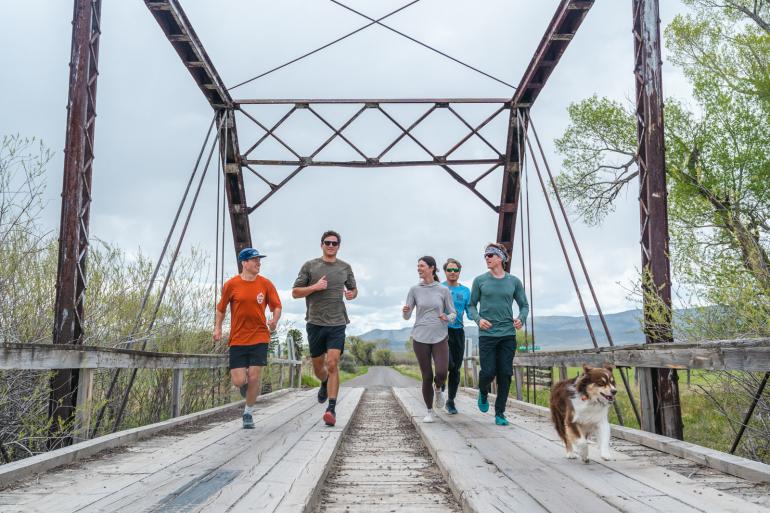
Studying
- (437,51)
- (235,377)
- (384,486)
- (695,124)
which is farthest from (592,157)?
(384,486)

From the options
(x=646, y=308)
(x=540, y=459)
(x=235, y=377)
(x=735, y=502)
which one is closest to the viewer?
(x=735, y=502)

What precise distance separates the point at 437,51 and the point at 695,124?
10956 mm

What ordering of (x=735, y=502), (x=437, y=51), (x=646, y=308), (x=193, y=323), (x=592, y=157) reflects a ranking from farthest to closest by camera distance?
1. (x=592, y=157)
2. (x=437, y=51)
3. (x=193, y=323)
4. (x=646, y=308)
5. (x=735, y=502)

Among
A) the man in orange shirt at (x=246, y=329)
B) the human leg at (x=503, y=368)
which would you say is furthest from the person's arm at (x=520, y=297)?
the man in orange shirt at (x=246, y=329)

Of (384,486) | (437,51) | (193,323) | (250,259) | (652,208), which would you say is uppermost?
(437,51)

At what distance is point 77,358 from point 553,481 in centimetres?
378

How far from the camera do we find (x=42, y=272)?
7125 mm

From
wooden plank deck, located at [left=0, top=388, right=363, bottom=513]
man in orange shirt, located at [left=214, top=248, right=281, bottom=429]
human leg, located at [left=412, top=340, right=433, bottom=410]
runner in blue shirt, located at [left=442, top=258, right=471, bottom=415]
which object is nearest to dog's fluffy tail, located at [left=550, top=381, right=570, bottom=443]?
wooden plank deck, located at [left=0, top=388, right=363, bottom=513]

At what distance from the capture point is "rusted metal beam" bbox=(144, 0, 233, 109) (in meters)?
9.32

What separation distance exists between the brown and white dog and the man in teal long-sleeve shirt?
2361 millimetres

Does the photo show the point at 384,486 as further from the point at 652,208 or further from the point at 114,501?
the point at 652,208

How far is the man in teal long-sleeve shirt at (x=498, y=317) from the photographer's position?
7496mm

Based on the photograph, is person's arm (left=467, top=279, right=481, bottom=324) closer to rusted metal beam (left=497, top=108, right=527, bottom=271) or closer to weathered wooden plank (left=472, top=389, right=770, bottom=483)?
weathered wooden plank (left=472, top=389, right=770, bottom=483)

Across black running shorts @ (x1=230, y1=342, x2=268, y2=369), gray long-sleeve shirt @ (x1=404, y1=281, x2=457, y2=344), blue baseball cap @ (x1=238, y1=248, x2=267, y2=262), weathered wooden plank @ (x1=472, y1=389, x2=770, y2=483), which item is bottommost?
weathered wooden plank @ (x1=472, y1=389, x2=770, y2=483)
